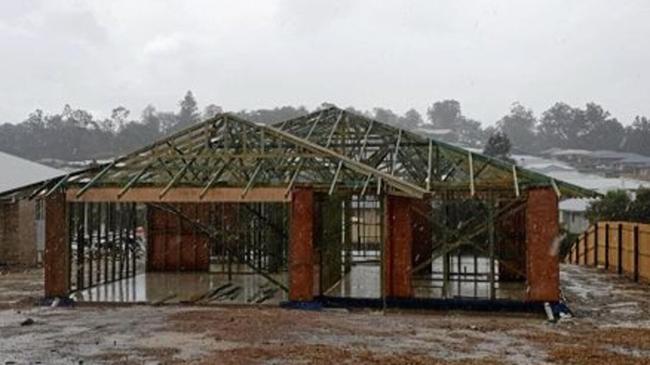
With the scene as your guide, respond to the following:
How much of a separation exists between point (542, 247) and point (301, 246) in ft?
15.5

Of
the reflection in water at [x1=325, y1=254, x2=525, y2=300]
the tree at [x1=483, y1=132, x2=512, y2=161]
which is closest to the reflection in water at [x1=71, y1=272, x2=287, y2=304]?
the reflection in water at [x1=325, y1=254, x2=525, y2=300]

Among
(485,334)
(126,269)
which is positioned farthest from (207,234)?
(485,334)

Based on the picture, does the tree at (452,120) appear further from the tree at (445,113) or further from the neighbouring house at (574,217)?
the neighbouring house at (574,217)

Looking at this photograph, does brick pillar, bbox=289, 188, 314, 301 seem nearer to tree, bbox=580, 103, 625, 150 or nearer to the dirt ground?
the dirt ground

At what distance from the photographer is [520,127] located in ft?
396

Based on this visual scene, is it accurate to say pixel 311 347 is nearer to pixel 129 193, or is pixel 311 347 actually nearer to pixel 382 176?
pixel 382 176

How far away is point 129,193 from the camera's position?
50.1ft

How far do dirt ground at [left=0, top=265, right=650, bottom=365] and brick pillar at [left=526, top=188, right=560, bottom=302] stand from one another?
63 cm

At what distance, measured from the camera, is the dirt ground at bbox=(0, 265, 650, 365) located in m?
9.37

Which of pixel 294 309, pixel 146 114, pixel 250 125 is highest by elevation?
pixel 146 114

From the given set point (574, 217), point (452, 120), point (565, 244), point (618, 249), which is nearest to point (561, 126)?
point (452, 120)

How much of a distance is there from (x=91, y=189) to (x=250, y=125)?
142 inches

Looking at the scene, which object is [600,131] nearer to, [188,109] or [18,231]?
[188,109]

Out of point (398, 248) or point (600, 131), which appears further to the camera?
point (600, 131)
